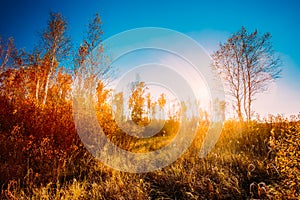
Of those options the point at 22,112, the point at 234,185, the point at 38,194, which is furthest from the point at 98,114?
the point at 234,185

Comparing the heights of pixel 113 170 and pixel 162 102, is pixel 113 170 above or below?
below

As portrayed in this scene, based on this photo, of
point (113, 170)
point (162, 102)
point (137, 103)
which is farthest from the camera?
point (162, 102)

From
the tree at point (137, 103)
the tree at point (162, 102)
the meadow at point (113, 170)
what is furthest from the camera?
the tree at point (162, 102)

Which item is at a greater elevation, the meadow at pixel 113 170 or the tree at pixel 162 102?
the tree at pixel 162 102

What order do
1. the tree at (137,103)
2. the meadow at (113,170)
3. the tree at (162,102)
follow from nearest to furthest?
the meadow at (113,170) < the tree at (137,103) < the tree at (162,102)

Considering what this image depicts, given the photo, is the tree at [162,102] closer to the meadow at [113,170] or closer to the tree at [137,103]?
the tree at [137,103]

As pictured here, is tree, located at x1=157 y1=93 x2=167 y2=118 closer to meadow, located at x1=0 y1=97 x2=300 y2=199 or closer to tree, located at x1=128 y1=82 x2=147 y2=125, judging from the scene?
tree, located at x1=128 y1=82 x2=147 y2=125

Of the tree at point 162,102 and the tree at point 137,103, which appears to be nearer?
the tree at point 137,103

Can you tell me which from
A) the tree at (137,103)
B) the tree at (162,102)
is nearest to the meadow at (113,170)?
the tree at (137,103)

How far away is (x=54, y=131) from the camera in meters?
5.23

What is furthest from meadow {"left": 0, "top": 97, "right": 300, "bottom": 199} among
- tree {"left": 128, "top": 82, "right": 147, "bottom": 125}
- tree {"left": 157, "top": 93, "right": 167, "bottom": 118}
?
tree {"left": 157, "top": 93, "right": 167, "bottom": 118}

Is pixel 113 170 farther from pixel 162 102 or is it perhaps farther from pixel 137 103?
pixel 162 102

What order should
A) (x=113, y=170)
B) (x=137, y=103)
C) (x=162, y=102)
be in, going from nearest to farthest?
1. (x=113, y=170)
2. (x=137, y=103)
3. (x=162, y=102)

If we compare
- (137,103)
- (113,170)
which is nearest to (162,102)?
(137,103)
